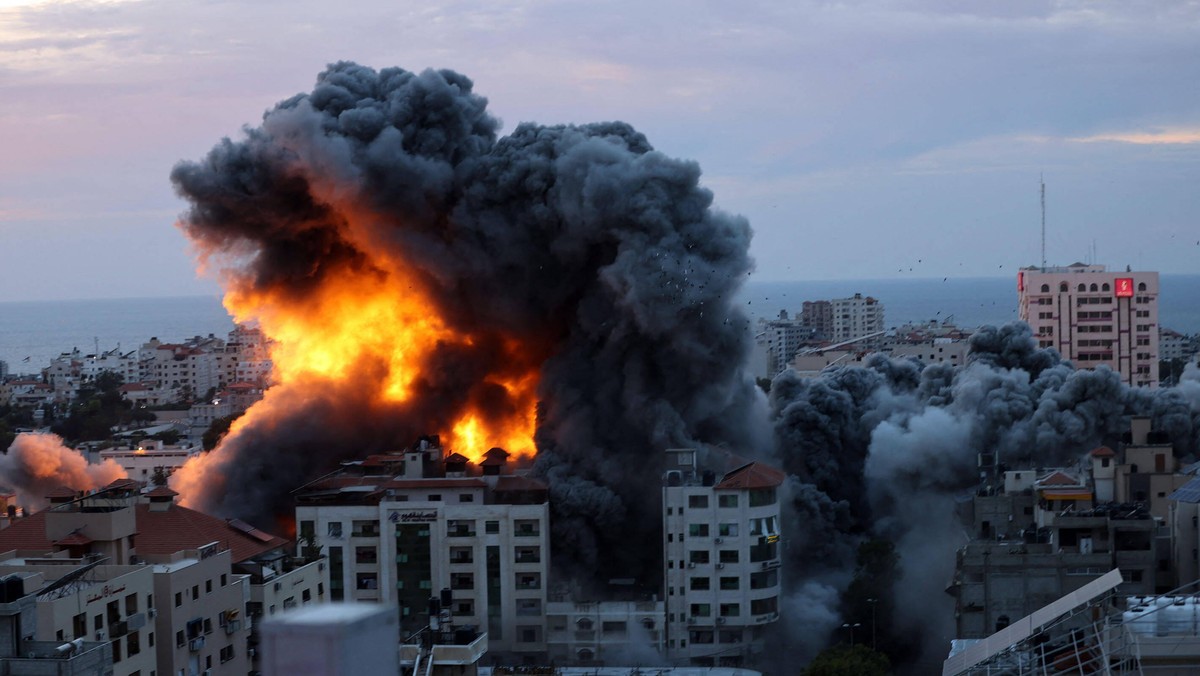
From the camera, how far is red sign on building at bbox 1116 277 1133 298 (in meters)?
86.6

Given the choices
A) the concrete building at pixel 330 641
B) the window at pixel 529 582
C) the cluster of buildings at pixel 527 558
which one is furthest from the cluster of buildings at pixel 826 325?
the concrete building at pixel 330 641

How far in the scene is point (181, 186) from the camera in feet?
174

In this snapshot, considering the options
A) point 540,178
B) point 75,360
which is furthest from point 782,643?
point 75,360

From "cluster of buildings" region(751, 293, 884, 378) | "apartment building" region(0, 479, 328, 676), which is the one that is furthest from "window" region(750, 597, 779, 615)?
"cluster of buildings" region(751, 293, 884, 378)

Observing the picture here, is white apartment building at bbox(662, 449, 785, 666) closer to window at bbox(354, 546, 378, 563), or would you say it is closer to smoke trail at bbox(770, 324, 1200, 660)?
smoke trail at bbox(770, 324, 1200, 660)

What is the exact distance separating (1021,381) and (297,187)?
23.3m

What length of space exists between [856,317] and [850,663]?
124 metres

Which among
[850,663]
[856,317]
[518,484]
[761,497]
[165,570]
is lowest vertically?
[850,663]

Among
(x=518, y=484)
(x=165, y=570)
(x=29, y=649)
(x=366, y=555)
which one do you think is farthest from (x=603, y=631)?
(x=29, y=649)

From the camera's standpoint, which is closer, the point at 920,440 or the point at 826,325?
the point at 920,440

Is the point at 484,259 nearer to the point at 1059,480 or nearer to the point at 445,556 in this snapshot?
the point at 445,556

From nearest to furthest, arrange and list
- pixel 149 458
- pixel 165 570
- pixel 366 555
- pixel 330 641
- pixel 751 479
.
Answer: pixel 330 641 → pixel 165 570 → pixel 751 479 → pixel 366 555 → pixel 149 458

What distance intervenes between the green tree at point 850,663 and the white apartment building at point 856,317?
120 m

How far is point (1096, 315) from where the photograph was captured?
87.6 m
